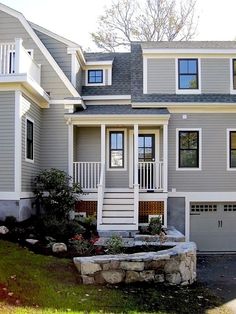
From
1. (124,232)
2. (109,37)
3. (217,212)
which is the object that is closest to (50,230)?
(124,232)

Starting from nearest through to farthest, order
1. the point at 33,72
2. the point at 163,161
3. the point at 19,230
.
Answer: the point at 19,230 < the point at 33,72 < the point at 163,161

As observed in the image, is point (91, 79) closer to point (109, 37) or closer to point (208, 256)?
point (208, 256)

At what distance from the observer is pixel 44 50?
48.5 ft

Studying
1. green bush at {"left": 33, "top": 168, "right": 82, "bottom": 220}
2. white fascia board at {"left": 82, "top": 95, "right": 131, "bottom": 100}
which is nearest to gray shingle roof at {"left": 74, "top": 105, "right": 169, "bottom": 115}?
white fascia board at {"left": 82, "top": 95, "right": 131, "bottom": 100}

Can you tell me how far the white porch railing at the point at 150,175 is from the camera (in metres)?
14.8

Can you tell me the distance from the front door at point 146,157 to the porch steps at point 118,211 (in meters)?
0.92

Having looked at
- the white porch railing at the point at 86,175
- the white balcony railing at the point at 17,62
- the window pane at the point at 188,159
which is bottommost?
the white porch railing at the point at 86,175

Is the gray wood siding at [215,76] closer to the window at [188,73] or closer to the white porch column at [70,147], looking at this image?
the window at [188,73]

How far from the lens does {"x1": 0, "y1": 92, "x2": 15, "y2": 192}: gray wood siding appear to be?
1230cm

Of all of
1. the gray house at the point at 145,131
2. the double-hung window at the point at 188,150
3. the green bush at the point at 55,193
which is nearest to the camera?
the green bush at the point at 55,193

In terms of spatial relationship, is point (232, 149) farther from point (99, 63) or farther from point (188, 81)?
point (99, 63)

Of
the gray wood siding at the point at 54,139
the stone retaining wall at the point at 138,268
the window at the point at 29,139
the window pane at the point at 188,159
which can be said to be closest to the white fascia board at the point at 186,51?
the window pane at the point at 188,159

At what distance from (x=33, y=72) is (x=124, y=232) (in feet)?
19.2

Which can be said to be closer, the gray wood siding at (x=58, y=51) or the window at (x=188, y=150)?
the window at (x=188, y=150)
